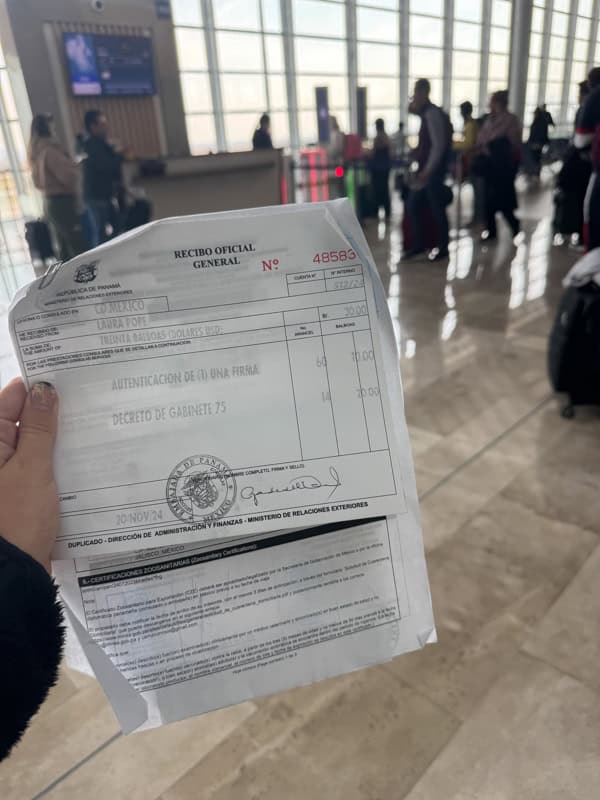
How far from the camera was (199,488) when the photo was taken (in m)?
0.50

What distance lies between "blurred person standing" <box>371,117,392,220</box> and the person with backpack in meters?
2.68

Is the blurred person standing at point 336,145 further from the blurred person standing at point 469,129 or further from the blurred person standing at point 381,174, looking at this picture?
the blurred person standing at point 469,129

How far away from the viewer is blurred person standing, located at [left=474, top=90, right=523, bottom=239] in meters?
5.11

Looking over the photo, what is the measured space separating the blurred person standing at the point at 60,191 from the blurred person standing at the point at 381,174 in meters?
5.29

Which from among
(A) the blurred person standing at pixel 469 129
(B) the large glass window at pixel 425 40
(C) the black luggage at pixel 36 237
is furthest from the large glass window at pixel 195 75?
(C) the black luggage at pixel 36 237

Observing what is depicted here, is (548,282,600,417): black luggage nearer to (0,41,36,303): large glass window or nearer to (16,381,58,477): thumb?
(0,41,36,303): large glass window

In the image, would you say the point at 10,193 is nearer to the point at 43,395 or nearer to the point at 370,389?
the point at 43,395

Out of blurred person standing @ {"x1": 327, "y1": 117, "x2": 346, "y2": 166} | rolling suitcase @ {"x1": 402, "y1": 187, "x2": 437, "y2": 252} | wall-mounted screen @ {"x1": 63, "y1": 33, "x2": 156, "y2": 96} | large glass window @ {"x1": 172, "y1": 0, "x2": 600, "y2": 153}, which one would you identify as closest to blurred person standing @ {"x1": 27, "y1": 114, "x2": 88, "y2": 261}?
wall-mounted screen @ {"x1": 63, "y1": 33, "x2": 156, "y2": 96}

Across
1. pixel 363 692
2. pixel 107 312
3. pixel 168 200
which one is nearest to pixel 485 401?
pixel 363 692

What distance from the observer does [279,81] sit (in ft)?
33.6

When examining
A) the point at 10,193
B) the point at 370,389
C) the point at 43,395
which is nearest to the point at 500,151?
the point at 10,193

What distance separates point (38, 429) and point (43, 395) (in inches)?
1.2

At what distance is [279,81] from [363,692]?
11155mm

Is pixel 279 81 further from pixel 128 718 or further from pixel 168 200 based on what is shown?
pixel 128 718
